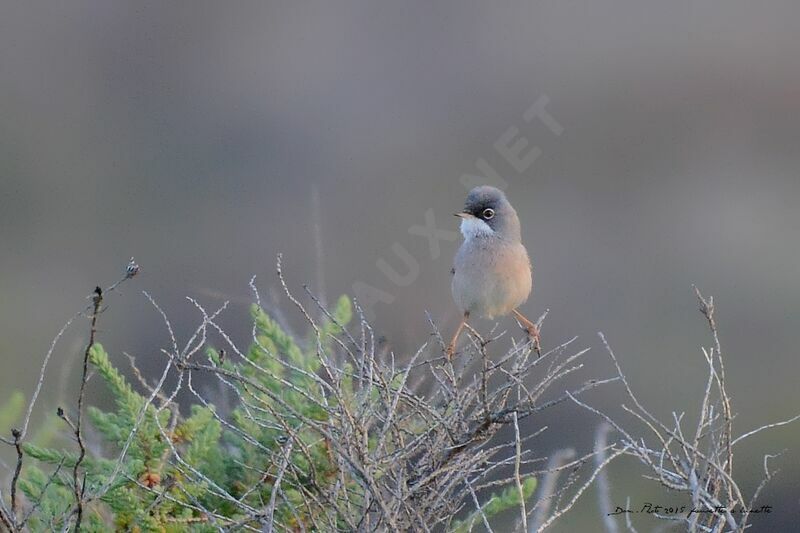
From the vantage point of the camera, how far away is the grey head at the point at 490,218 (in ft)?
20.0

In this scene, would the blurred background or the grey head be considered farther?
the blurred background

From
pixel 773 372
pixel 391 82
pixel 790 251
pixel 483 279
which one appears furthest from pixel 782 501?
pixel 391 82

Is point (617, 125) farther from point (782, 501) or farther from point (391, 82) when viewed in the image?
point (782, 501)

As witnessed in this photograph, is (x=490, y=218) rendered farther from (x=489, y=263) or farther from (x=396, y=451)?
(x=396, y=451)

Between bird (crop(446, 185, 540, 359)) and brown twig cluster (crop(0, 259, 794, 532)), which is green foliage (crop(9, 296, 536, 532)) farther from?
bird (crop(446, 185, 540, 359))

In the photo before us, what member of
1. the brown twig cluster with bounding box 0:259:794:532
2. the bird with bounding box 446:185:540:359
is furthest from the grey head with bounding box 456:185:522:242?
the brown twig cluster with bounding box 0:259:794:532

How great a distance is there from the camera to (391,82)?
20.0m

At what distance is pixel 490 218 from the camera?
6.12m

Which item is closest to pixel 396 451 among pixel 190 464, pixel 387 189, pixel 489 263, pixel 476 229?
pixel 190 464

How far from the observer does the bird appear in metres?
5.89

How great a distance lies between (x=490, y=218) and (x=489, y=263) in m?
0.29

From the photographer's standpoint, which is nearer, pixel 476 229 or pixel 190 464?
pixel 190 464

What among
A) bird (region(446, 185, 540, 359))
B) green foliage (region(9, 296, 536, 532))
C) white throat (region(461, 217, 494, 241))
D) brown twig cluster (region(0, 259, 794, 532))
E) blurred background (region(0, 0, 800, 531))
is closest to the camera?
brown twig cluster (region(0, 259, 794, 532))

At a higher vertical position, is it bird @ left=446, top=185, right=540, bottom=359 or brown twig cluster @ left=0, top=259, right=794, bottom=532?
bird @ left=446, top=185, right=540, bottom=359
